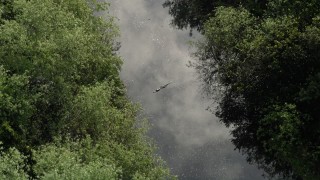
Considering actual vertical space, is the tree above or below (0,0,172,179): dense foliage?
above

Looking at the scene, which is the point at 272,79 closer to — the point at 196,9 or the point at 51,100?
the point at 51,100

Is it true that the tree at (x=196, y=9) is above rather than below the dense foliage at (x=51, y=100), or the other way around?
above

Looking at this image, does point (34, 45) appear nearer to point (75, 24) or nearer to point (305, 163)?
point (75, 24)

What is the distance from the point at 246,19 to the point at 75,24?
19494mm

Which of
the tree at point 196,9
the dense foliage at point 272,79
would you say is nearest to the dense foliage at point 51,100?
the dense foliage at point 272,79

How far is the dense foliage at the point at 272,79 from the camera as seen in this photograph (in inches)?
1729

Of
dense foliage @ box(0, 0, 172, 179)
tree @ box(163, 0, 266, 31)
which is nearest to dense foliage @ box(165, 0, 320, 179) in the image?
tree @ box(163, 0, 266, 31)

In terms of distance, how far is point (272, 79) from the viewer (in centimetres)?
4616

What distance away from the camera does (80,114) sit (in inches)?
1879

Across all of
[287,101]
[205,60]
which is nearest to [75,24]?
[205,60]

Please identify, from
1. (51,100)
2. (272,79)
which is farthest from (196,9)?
(51,100)

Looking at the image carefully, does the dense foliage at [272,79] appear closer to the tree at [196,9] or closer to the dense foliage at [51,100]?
the tree at [196,9]

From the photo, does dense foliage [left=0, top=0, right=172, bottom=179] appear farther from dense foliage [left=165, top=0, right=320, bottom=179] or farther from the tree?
the tree

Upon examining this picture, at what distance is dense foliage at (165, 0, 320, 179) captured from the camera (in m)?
43.9
